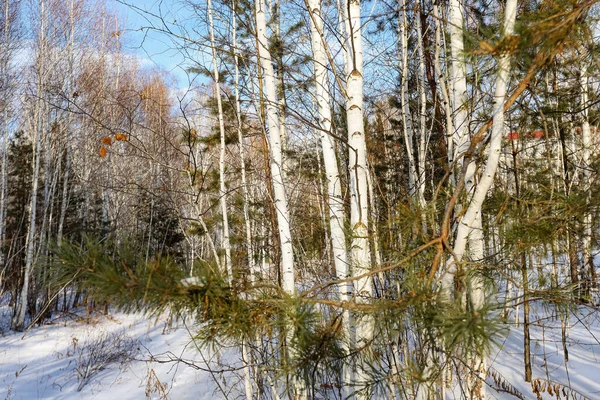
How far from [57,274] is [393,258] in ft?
3.72

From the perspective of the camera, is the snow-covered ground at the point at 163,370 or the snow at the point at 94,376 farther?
the snow at the point at 94,376

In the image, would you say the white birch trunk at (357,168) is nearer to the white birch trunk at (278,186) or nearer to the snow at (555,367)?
the white birch trunk at (278,186)

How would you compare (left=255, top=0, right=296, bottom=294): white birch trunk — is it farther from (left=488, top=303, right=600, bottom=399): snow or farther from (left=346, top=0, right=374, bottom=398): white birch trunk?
(left=488, top=303, right=600, bottom=399): snow

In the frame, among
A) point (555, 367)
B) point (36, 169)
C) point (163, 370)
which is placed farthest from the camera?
point (36, 169)

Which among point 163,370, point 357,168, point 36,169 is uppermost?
point 36,169

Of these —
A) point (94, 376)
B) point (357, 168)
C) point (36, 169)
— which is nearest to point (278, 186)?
point (357, 168)

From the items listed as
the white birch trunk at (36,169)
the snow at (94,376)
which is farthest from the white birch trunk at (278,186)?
the white birch trunk at (36,169)

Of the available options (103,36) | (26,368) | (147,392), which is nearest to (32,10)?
(103,36)

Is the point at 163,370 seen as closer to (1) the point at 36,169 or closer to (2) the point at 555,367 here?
(1) the point at 36,169

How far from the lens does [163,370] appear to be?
20.2ft

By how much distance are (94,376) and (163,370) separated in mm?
966

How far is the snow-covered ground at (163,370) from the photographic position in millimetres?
4609

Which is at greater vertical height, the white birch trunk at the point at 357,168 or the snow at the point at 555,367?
the white birch trunk at the point at 357,168

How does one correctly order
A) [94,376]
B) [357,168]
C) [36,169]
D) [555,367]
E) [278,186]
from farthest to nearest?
[36,169]
[94,376]
[555,367]
[278,186]
[357,168]
